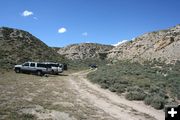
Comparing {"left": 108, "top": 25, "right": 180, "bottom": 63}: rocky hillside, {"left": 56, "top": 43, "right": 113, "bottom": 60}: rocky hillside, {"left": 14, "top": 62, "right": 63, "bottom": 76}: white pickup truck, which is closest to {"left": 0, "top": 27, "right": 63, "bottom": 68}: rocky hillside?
{"left": 14, "top": 62, "right": 63, "bottom": 76}: white pickup truck

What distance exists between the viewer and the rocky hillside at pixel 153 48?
77.2m

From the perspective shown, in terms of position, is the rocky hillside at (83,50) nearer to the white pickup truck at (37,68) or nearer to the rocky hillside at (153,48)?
the rocky hillside at (153,48)

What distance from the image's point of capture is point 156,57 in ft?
263

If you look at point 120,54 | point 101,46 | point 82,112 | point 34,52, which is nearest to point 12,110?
point 82,112

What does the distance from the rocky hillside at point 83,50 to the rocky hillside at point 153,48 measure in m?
33.0

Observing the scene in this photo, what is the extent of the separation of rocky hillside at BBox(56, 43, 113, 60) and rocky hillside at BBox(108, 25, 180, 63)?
33.0m

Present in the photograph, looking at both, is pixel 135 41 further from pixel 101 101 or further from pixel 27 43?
pixel 101 101

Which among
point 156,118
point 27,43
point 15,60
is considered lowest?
point 156,118

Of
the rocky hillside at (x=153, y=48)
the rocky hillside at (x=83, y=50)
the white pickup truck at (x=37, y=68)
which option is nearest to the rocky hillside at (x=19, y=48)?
the white pickup truck at (x=37, y=68)

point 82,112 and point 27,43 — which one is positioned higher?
point 27,43

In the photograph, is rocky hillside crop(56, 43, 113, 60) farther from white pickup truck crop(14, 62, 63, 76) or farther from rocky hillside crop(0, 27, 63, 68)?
white pickup truck crop(14, 62, 63, 76)

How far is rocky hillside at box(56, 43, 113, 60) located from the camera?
482ft

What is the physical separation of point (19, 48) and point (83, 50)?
87760 millimetres

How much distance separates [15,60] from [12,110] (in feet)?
141
